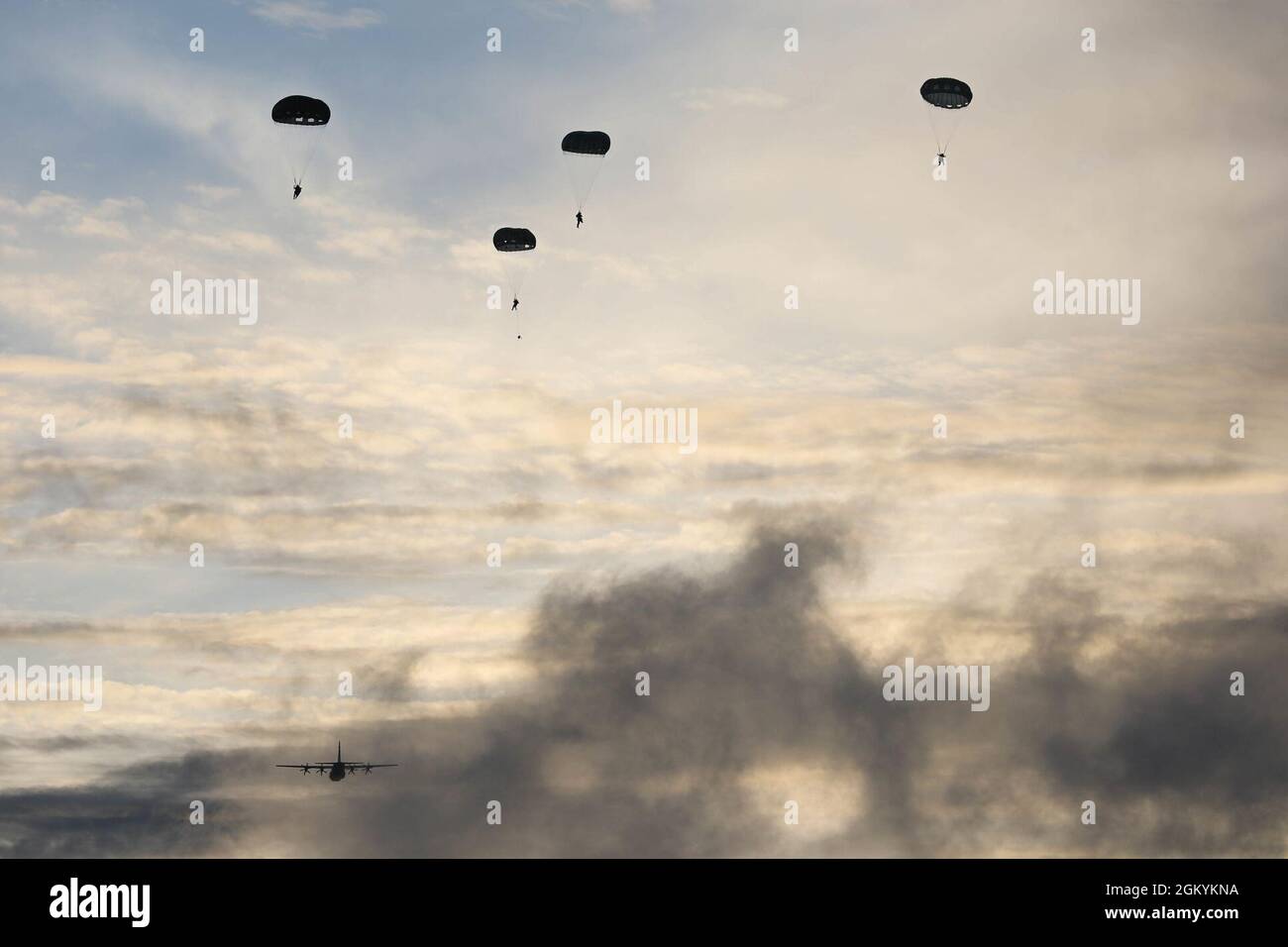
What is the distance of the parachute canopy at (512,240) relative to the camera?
151125mm

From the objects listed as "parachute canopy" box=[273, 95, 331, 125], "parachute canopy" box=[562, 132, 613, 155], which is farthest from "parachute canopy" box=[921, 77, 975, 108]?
"parachute canopy" box=[273, 95, 331, 125]

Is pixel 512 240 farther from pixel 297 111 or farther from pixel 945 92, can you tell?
pixel 945 92

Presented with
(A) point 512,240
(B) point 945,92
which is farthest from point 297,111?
(B) point 945,92

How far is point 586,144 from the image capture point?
146 meters

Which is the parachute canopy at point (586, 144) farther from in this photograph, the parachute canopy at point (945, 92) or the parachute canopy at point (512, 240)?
the parachute canopy at point (945, 92)

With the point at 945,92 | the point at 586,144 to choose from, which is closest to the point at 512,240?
the point at 586,144

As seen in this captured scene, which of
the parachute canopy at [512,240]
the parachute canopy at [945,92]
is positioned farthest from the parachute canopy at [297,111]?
the parachute canopy at [945,92]

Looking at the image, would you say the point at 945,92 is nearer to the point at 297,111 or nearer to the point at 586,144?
the point at 586,144

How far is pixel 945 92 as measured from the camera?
5128 inches

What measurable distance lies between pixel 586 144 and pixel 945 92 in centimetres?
3323

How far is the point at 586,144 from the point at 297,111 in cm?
2629

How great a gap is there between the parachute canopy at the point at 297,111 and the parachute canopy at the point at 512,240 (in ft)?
73.5

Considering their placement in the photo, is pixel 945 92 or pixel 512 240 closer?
pixel 945 92
